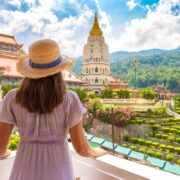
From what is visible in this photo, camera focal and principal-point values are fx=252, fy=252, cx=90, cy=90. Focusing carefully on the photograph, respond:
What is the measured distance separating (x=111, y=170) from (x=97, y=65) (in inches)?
497

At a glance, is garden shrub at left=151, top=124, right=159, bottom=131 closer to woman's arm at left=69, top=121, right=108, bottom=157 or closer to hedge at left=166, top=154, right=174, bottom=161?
hedge at left=166, top=154, right=174, bottom=161

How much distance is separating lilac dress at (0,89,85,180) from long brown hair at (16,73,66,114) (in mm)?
14

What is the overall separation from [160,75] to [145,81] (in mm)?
1737

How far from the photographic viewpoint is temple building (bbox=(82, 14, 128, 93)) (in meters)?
12.9

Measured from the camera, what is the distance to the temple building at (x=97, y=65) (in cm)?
1290

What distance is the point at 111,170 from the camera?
820 mm

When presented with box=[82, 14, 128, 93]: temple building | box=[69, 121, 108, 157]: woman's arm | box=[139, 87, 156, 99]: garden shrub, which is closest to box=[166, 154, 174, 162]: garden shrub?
box=[139, 87, 156, 99]: garden shrub

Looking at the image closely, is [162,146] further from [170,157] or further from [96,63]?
[96,63]

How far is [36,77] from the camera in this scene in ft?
1.57

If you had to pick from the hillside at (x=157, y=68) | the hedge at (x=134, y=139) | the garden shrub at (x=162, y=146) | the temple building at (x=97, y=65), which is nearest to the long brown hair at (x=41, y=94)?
the garden shrub at (x=162, y=146)

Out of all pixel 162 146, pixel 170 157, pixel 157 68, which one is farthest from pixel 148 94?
pixel 170 157

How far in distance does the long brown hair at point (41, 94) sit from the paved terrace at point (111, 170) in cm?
41

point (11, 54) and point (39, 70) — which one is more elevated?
point (11, 54)

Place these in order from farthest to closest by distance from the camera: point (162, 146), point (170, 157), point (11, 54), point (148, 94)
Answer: point (148, 94), point (11, 54), point (162, 146), point (170, 157)
